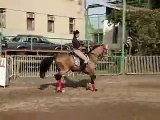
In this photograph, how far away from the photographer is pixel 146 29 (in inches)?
1065

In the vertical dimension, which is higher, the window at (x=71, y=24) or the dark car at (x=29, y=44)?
the window at (x=71, y=24)

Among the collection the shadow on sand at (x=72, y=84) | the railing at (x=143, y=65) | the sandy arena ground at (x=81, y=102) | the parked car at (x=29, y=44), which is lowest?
the sandy arena ground at (x=81, y=102)

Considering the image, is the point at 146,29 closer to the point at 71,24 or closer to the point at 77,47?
the point at 77,47

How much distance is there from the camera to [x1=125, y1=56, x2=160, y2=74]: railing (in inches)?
965

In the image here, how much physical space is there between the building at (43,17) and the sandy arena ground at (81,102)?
17012mm

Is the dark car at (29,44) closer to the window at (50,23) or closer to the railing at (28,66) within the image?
the railing at (28,66)

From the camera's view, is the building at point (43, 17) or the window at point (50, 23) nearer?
the building at point (43, 17)

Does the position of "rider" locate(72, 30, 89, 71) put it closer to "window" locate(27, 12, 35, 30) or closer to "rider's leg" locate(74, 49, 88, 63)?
"rider's leg" locate(74, 49, 88, 63)

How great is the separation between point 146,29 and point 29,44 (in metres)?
7.64

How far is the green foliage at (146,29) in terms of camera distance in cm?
2647

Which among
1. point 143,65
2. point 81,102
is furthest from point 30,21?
point 81,102

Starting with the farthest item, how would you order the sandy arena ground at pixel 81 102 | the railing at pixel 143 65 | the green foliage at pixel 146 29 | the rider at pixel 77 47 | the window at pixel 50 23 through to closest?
1. the window at pixel 50 23
2. the green foliage at pixel 146 29
3. the railing at pixel 143 65
4. the rider at pixel 77 47
5. the sandy arena ground at pixel 81 102

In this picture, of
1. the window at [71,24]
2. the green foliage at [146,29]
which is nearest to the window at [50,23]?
the window at [71,24]

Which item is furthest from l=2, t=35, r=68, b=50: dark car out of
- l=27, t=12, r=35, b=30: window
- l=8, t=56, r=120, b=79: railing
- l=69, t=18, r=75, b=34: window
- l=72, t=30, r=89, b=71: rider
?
l=69, t=18, r=75, b=34: window
